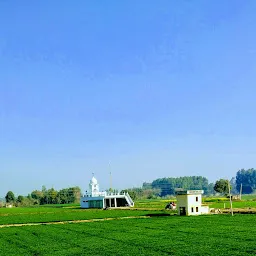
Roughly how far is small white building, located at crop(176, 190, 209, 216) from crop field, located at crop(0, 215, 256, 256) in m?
12.4

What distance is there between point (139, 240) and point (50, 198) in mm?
120637

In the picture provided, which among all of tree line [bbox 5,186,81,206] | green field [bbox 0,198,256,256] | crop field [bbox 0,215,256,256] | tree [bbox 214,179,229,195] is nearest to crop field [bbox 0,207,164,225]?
crop field [bbox 0,215,256,256]

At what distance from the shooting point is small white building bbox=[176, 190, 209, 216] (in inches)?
2039

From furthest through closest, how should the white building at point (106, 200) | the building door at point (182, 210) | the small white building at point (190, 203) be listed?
the white building at point (106, 200), the building door at point (182, 210), the small white building at point (190, 203)

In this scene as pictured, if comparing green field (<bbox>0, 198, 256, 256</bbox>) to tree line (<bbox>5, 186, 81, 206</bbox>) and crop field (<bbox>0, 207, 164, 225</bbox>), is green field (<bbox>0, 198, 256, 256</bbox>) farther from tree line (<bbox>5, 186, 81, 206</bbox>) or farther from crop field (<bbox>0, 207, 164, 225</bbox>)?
tree line (<bbox>5, 186, 81, 206</bbox>)

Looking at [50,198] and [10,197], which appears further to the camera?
[10,197]

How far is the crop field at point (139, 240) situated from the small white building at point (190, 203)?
12417mm

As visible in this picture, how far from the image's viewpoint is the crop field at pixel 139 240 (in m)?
25.2

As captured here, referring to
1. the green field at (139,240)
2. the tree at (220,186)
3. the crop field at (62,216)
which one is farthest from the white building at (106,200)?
the green field at (139,240)

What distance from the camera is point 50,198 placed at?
146125mm

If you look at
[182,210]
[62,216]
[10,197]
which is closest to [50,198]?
[10,197]

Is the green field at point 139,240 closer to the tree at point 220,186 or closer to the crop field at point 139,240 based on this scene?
the crop field at point 139,240

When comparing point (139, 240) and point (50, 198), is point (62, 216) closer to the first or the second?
point (139, 240)

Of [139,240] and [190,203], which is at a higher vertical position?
[190,203]
